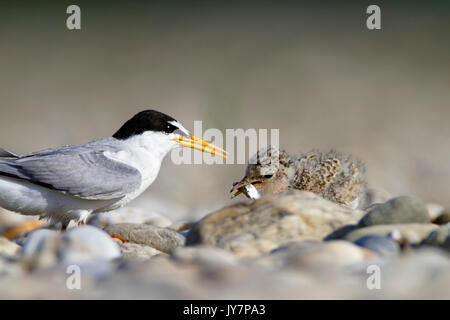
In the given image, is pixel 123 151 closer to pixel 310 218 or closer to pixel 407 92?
pixel 310 218

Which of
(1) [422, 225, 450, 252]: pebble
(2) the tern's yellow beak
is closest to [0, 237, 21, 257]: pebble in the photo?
(2) the tern's yellow beak

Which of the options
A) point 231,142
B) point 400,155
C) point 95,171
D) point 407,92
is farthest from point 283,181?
point 407,92

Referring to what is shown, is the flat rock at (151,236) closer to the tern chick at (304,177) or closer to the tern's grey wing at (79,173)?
the tern's grey wing at (79,173)

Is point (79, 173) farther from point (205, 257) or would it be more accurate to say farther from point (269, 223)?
point (205, 257)

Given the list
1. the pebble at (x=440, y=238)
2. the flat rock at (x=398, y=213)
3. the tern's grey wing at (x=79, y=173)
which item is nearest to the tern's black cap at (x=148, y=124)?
the tern's grey wing at (x=79, y=173)

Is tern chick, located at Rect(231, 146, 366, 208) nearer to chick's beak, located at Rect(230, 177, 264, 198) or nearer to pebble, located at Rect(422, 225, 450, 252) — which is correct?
chick's beak, located at Rect(230, 177, 264, 198)
